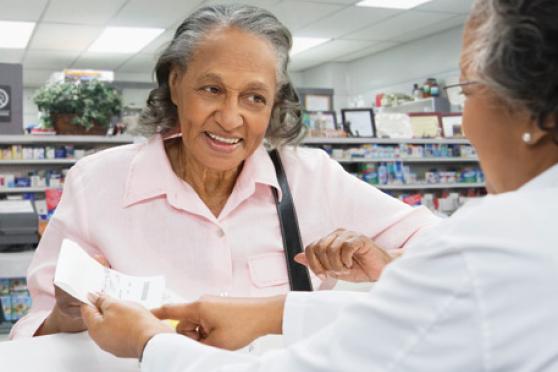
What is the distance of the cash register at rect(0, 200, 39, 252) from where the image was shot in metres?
2.94

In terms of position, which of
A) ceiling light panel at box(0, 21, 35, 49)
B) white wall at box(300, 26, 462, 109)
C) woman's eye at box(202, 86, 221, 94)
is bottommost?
woman's eye at box(202, 86, 221, 94)

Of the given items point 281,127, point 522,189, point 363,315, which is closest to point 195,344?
point 363,315

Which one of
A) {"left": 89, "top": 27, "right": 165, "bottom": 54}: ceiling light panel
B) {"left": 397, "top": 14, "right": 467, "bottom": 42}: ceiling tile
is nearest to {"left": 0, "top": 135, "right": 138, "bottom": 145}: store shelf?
{"left": 89, "top": 27, "right": 165, "bottom": 54}: ceiling light panel

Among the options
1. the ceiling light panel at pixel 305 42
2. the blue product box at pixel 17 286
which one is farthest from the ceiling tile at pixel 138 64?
the blue product box at pixel 17 286

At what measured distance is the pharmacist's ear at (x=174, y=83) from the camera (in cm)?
174

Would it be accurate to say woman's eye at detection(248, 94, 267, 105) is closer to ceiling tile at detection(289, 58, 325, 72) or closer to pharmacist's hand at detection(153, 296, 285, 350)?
pharmacist's hand at detection(153, 296, 285, 350)

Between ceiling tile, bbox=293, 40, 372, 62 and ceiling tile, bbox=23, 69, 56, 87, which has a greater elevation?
ceiling tile, bbox=23, 69, 56, 87

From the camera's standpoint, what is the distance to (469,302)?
558 mm

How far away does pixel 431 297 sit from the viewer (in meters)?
0.57

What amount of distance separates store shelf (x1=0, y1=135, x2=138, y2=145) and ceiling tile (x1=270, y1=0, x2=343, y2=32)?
420 cm

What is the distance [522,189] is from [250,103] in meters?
1.11

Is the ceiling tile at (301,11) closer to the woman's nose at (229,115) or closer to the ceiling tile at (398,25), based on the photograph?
the ceiling tile at (398,25)

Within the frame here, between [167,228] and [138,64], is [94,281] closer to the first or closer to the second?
[167,228]

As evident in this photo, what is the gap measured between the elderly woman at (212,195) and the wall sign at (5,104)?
2.18 m
